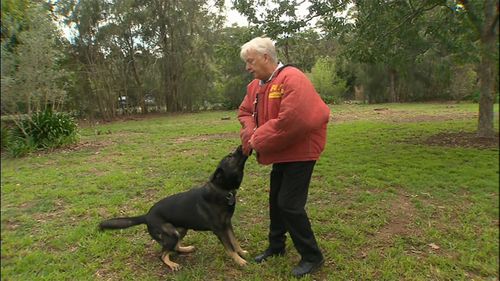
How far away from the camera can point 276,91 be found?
127 inches

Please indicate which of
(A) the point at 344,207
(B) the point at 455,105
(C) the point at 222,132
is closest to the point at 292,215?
(A) the point at 344,207

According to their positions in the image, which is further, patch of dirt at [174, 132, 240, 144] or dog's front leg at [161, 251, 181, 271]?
patch of dirt at [174, 132, 240, 144]

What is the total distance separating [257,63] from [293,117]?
2.20ft

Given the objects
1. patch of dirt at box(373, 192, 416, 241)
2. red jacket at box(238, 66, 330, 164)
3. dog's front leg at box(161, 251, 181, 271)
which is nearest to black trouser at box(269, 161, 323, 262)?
red jacket at box(238, 66, 330, 164)

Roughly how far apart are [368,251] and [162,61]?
25.0 m

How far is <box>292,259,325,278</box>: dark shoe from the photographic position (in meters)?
3.55

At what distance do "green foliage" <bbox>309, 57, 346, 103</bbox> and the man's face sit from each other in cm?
2939

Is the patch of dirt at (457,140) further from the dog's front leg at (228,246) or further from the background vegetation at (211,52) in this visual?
the dog's front leg at (228,246)

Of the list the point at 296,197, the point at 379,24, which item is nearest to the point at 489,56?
the point at 296,197

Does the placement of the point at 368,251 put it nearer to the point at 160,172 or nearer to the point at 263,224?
the point at 263,224

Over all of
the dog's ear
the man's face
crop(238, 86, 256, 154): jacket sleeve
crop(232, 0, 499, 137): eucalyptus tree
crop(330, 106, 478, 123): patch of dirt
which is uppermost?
crop(232, 0, 499, 137): eucalyptus tree

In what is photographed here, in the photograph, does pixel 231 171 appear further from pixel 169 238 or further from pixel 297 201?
pixel 169 238

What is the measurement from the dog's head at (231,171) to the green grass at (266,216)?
2.81 feet

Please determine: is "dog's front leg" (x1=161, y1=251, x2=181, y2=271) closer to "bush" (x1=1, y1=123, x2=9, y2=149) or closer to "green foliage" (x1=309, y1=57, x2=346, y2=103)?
"bush" (x1=1, y1=123, x2=9, y2=149)
